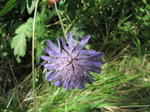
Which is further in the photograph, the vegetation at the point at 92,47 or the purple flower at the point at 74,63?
the vegetation at the point at 92,47

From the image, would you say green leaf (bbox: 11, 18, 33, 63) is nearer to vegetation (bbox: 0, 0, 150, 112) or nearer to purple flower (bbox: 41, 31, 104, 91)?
vegetation (bbox: 0, 0, 150, 112)

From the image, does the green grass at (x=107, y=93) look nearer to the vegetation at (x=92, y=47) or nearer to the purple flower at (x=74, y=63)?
the vegetation at (x=92, y=47)

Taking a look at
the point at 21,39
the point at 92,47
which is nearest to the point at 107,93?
the point at 92,47

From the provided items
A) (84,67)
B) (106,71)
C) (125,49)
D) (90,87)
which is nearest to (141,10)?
(125,49)

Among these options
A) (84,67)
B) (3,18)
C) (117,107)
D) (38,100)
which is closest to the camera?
(84,67)

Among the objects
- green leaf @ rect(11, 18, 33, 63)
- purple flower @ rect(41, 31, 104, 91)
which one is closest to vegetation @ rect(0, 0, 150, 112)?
green leaf @ rect(11, 18, 33, 63)

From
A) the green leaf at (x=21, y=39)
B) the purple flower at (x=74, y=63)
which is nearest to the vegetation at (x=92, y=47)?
the green leaf at (x=21, y=39)

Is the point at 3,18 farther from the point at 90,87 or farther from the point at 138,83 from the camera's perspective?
the point at 138,83

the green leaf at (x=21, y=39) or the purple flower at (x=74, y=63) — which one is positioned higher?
the green leaf at (x=21, y=39)

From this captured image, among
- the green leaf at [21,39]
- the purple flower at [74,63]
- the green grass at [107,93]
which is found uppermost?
the green leaf at [21,39]
